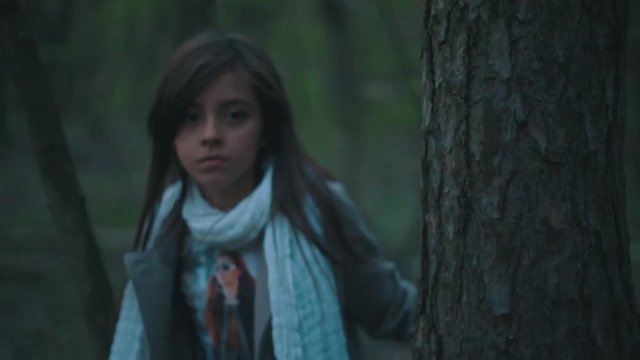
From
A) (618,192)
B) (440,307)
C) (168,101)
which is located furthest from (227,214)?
(618,192)

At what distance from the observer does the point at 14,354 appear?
5.36 meters

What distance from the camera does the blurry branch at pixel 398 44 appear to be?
16.9ft

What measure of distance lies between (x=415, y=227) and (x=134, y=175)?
1.35m

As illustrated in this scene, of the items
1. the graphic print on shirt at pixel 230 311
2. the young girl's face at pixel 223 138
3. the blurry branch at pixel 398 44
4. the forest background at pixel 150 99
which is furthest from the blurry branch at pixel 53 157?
the blurry branch at pixel 398 44

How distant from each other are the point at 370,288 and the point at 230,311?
34cm

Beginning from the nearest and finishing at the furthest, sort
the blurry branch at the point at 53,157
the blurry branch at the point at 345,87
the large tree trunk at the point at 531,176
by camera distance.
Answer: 1. the large tree trunk at the point at 531,176
2. the blurry branch at the point at 53,157
3. the blurry branch at the point at 345,87

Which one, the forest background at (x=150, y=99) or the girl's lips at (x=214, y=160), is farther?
the forest background at (x=150, y=99)

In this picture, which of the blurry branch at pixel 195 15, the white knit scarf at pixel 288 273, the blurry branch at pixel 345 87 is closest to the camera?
the white knit scarf at pixel 288 273

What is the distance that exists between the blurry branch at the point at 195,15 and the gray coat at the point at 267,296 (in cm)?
213

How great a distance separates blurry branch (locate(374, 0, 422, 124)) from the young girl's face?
229 centimetres

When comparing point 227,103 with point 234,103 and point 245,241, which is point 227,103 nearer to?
point 234,103

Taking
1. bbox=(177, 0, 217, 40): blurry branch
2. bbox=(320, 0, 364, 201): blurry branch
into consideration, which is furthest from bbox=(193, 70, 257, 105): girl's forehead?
bbox=(320, 0, 364, 201): blurry branch

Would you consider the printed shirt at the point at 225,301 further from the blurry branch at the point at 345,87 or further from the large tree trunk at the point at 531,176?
the blurry branch at the point at 345,87

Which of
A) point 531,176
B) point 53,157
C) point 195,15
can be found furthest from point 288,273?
point 195,15
